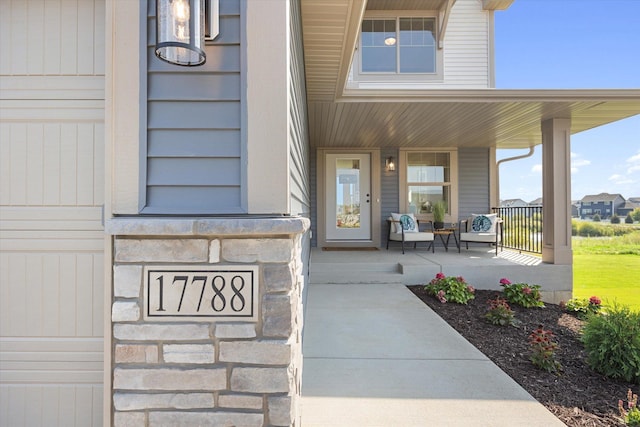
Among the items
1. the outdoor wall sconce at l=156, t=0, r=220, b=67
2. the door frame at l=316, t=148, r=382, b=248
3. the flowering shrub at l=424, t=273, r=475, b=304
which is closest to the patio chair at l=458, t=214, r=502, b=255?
the door frame at l=316, t=148, r=382, b=248

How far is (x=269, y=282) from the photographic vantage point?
1.29 meters

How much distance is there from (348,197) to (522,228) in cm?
325

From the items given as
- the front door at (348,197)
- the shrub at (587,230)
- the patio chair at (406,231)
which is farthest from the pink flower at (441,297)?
the shrub at (587,230)

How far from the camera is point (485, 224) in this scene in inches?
244

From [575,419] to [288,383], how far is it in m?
1.59

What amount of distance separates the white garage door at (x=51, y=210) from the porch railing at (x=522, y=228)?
638 centimetres

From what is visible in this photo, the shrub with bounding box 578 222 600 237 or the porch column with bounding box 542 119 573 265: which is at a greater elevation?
the porch column with bounding box 542 119 573 265

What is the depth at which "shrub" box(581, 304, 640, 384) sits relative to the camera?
2.20m

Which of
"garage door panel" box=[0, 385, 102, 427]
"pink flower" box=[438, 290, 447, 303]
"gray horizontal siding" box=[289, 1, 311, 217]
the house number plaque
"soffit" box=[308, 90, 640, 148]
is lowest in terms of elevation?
"pink flower" box=[438, 290, 447, 303]

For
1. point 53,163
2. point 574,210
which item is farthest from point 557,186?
point 53,163

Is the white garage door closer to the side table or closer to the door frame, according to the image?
the door frame

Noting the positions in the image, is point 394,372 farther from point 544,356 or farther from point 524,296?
point 524,296

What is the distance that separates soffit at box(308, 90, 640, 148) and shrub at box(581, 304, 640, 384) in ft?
8.81

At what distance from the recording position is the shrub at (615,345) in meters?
2.20
